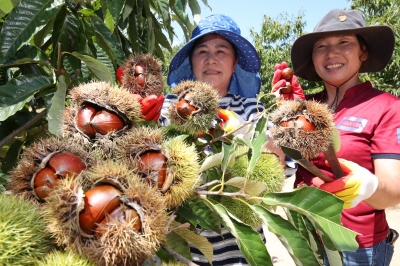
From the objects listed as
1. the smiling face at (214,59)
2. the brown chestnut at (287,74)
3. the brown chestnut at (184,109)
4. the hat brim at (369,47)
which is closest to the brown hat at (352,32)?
the hat brim at (369,47)

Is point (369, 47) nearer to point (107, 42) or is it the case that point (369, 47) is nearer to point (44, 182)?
point (107, 42)

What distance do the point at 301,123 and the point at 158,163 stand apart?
40 cm

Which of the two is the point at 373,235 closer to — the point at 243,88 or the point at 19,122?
the point at 243,88

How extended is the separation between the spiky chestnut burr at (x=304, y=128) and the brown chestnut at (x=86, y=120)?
0.47 meters

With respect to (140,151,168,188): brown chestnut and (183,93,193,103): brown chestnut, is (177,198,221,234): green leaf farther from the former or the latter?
(183,93,193,103): brown chestnut

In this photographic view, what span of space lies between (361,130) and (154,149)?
1.24m

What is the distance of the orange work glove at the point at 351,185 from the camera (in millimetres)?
994

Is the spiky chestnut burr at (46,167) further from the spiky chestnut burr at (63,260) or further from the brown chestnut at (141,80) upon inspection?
the brown chestnut at (141,80)

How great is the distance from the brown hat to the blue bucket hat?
0.99 feet

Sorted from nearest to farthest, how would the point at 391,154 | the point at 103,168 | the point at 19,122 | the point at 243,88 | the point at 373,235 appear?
1. the point at 103,168
2. the point at 19,122
3. the point at 391,154
4. the point at 373,235
5. the point at 243,88

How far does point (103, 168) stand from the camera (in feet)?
1.85

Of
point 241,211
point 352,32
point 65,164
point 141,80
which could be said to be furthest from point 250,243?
point 352,32

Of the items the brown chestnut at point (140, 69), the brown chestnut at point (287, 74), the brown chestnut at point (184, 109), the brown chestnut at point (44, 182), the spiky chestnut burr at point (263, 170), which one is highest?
the brown chestnut at point (140, 69)

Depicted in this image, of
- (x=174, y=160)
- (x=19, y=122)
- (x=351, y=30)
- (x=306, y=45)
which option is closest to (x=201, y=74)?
(x=306, y=45)
